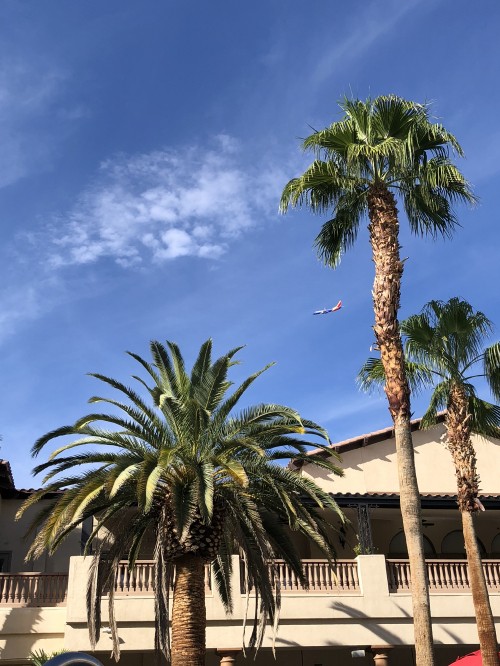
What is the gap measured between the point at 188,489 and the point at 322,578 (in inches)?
294

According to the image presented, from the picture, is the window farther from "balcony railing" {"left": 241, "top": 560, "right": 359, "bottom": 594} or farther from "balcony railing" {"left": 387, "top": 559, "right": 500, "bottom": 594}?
"balcony railing" {"left": 387, "top": 559, "right": 500, "bottom": 594}

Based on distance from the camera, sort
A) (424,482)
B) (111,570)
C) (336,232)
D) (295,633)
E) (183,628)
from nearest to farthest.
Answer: (183,628)
(111,570)
(336,232)
(295,633)
(424,482)

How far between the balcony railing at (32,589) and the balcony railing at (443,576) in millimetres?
9772

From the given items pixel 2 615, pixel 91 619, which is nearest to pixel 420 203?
pixel 91 619

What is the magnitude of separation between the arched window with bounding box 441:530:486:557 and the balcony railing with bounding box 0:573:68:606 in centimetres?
1486

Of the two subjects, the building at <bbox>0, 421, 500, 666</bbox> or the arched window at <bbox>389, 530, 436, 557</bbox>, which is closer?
the building at <bbox>0, 421, 500, 666</bbox>

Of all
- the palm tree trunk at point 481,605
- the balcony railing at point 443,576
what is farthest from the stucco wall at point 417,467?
the palm tree trunk at point 481,605

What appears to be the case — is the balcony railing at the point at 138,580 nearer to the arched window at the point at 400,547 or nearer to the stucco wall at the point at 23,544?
the stucco wall at the point at 23,544

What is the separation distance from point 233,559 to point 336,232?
385 inches

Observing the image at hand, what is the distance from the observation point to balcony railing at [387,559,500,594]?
22.9m

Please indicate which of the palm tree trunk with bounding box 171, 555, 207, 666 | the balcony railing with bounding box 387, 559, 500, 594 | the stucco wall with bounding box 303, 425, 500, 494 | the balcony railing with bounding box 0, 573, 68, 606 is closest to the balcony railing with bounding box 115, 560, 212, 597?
the balcony railing with bounding box 0, 573, 68, 606

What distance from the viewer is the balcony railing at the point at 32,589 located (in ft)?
70.7

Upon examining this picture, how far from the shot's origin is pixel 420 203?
19047 millimetres

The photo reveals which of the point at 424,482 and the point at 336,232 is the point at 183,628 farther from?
the point at 424,482
